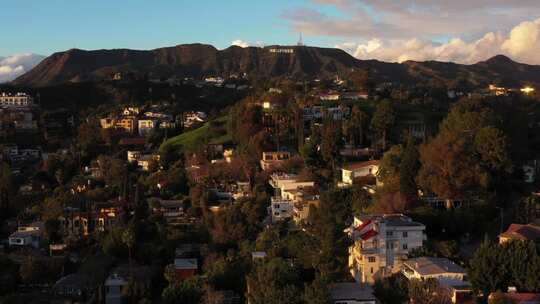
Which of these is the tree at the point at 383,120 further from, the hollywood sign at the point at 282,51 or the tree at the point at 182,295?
the hollywood sign at the point at 282,51

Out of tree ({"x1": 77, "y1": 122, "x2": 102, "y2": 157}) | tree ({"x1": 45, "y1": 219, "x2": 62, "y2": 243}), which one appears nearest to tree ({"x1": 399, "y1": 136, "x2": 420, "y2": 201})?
tree ({"x1": 45, "y1": 219, "x2": 62, "y2": 243})

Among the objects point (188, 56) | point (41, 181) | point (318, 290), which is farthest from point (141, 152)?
point (188, 56)

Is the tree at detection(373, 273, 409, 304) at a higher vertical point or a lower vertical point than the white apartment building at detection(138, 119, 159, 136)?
lower

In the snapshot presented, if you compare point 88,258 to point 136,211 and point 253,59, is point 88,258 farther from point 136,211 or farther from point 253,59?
point 253,59

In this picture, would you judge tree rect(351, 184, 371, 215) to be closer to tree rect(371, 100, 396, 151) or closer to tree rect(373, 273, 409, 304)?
tree rect(373, 273, 409, 304)

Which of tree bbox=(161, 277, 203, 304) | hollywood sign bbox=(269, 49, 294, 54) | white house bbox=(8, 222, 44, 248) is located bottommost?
white house bbox=(8, 222, 44, 248)

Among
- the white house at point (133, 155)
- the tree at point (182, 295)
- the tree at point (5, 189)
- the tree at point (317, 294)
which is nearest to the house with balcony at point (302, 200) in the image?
the tree at point (182, 295)

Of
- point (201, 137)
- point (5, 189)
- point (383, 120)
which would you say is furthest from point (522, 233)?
point (5, 189)

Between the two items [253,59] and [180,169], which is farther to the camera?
[253,59]
